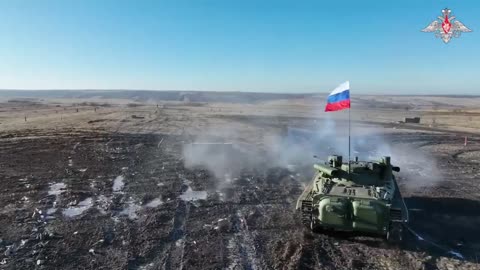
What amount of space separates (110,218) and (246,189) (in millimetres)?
5987

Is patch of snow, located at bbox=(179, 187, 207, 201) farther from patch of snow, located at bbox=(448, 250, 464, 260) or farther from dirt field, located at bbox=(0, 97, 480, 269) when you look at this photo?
patch of snow, located at bbox=(448, 250, 464, 260)

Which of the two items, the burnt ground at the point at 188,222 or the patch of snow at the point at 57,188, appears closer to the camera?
the burnt ground at the point at 188,222

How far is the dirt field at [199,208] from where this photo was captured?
10.2 m

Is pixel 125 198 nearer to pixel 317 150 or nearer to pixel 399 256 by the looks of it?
pixel 399 256

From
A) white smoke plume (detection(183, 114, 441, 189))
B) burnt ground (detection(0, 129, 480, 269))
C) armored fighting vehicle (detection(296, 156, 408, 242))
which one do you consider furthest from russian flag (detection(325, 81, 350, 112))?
white smoke plume (detection(183, 114, 441, 189))

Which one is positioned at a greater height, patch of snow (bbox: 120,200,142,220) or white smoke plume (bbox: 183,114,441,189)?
patch of snow (bbox: 120,200,142,220)

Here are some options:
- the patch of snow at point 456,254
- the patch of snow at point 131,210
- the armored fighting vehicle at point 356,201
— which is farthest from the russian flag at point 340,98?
the patch of snow at point 131,210

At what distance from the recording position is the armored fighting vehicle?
35.4 ft

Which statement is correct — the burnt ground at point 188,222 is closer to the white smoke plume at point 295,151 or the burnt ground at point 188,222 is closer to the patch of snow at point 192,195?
the patch of snow at point 192,195

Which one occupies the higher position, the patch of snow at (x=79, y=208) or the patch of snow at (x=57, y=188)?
→ the patch of snow at (x=57, y=188)

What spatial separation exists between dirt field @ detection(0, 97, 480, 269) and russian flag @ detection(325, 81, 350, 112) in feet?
12.4

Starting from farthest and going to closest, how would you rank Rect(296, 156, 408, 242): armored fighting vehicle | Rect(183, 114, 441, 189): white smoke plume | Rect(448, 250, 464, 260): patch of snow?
Rect(183, 114, 441, 189): white smoke plume
Rect(296, 156, 408, 242): armored fighting vehicle
Rect(448, 250, 464, 260): patch of snow

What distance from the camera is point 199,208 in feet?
47.5

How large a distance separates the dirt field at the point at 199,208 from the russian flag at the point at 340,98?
3774 millimetres
